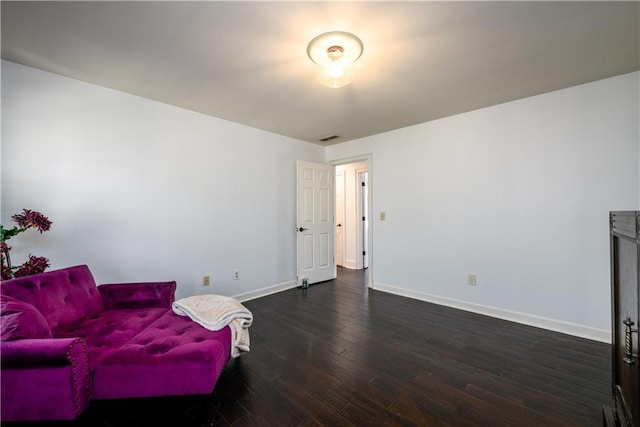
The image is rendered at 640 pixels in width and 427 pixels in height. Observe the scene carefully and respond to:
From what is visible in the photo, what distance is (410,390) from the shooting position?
5.57ft

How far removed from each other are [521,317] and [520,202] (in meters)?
1.20

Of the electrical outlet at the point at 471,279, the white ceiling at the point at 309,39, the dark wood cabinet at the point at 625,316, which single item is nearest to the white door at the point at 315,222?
the white ceiling at the point at 309,39

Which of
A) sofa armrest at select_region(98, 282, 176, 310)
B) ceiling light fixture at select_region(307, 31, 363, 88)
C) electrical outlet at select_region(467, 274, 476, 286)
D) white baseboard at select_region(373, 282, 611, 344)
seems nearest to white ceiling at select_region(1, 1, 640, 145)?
ceiling light fixture at select_region(307, 31, 363, 88)

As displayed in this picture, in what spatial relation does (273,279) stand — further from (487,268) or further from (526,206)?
(526,206)

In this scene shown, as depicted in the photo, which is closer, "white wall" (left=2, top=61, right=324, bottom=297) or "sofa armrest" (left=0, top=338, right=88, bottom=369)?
"sofa armrest" (left=0, top=338, right=88, bottom=369)

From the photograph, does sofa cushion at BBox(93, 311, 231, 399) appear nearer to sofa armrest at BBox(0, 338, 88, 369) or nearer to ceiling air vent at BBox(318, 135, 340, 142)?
sofa armrest at BBox(0, 338, 88, 369)

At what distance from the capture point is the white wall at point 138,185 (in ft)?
Answer: 6.98

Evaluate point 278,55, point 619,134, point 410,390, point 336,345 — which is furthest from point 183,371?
point 619,134

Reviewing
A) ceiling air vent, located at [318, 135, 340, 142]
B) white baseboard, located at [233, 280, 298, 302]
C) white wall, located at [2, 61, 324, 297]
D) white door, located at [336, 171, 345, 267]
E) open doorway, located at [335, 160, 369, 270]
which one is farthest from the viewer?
white door, located at [336, 171, 345, 267]

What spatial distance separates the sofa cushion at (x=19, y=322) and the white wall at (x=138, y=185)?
3.48ft

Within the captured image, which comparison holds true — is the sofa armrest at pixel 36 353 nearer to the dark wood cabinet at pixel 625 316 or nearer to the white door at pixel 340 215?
the dark wood cabinet at pixel 625 316

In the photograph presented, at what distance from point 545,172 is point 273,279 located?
11.3 feet

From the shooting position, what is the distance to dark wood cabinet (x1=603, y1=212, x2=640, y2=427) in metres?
0.86

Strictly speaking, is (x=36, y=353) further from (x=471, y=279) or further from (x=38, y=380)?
(x=471, y=279)
